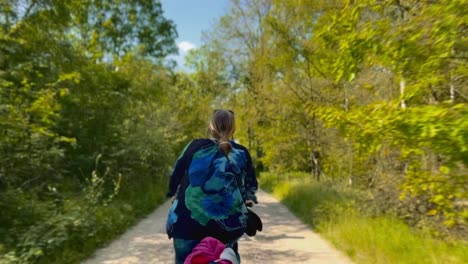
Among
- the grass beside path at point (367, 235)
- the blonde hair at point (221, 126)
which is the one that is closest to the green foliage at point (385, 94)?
the grass beside path at point (367, 235)

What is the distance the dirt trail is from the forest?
1.46 ft

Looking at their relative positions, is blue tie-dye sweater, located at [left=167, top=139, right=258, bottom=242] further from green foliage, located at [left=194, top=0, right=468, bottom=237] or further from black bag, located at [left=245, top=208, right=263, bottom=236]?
green foliage, located at [left=194, top=0, right=468, bottom=237]

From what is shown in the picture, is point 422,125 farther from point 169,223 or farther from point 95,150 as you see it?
point 95,150

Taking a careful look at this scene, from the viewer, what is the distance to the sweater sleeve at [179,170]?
2.84 metres

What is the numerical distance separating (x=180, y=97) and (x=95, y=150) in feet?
65.3

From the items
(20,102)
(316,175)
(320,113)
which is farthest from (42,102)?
(316,175)

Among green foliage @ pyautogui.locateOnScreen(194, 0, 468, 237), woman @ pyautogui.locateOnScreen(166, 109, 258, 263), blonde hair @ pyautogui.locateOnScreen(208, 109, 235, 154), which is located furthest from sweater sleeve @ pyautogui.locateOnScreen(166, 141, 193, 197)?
green foliage @ pyautogui.locateOnScreen(194, 0, 468, 237)

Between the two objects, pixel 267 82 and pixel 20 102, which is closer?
pixel 20 102

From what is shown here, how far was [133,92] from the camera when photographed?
14602mm

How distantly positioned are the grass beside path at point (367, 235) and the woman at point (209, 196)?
350 centimetres

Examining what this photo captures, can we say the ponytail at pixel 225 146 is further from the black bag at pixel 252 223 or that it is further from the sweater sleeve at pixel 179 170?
the black bag at pixel 252 223

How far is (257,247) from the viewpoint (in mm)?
7141

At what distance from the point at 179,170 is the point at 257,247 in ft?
15.5

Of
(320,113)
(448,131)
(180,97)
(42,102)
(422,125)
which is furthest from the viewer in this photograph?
(180,97)
